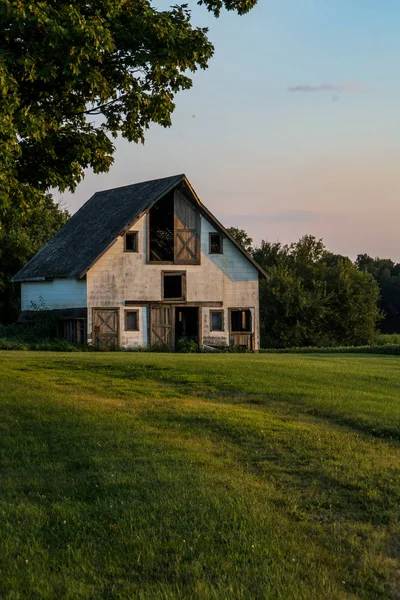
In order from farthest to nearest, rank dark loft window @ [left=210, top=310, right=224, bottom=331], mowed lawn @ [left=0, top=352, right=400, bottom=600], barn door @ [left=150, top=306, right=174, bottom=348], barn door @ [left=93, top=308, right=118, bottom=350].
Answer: dark loft window @ [left=210, top=310, right=224, bottom=331], barn door @ [left=150, top=306, right=174, bottom=348], barn door @ [left=93, top=308, right=118, bottom=350], mowed lawn @ [left=0, top=352, right=400, bottom=600]

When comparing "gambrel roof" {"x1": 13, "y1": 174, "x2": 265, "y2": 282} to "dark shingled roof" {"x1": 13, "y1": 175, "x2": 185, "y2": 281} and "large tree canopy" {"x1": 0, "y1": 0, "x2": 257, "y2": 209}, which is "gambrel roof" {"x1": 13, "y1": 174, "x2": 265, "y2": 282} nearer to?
"dark shingled roof" {"x1": 13, "y1": 175, "x2": 185, "y2": 281}

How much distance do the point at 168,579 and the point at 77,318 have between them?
3868 centimetres

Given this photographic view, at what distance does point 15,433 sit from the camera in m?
13.8

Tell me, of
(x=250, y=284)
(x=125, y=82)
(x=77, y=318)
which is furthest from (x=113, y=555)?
(x=250, y=284)

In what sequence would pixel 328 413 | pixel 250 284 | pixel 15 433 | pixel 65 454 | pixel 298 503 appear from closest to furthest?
pixel 298 503
pixel 65 454
pixel 15 433
pixel 328 413
pixel 250 284

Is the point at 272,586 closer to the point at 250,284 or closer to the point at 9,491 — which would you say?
the point at 9,491

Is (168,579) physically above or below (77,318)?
below

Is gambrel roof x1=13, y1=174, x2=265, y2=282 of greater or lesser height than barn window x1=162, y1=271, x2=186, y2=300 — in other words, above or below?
above

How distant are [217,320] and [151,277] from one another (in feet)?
16.3

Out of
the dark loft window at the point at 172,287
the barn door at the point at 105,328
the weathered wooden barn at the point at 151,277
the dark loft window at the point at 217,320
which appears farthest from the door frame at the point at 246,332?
the barn door at the point at 105,328

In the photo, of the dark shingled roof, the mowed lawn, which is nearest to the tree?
the dark shingled roof

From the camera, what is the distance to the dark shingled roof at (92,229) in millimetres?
45688

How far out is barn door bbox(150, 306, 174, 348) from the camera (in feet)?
153

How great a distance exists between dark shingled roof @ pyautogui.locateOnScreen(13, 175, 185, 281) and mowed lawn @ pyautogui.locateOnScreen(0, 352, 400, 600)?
89.8 feet
